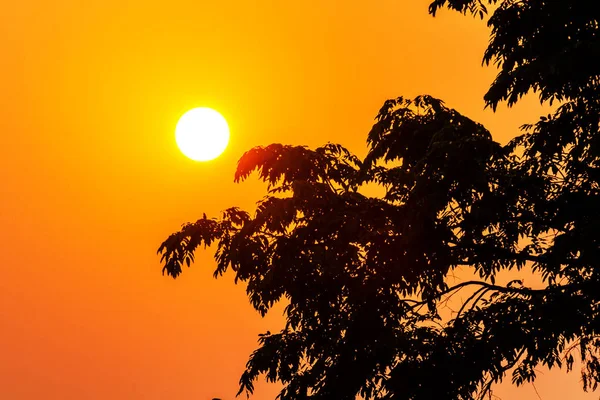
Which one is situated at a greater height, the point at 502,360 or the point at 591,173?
the point at 591,173

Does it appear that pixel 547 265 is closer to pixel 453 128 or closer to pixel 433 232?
pixel 433 232

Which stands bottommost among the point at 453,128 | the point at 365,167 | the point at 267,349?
the point at 267,349

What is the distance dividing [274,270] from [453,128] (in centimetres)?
393

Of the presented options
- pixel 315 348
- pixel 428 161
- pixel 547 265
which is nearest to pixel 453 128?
pixel 428 161

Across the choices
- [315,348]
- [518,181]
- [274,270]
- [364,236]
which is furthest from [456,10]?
[315,348]

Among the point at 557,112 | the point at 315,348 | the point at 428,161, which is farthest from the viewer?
the point at 315,348

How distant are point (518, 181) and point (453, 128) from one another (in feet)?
4.79

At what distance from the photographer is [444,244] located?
13078 millimetres

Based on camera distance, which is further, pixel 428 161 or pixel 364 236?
pixel 364 236

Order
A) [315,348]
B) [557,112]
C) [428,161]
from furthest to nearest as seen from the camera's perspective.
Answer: [315,348], [557,112], [428,161]

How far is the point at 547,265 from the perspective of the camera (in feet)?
39.8

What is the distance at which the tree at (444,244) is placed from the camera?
11.5 metres

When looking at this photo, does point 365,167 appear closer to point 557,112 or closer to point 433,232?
point 433,232

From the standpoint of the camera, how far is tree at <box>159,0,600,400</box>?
11.5 meters
